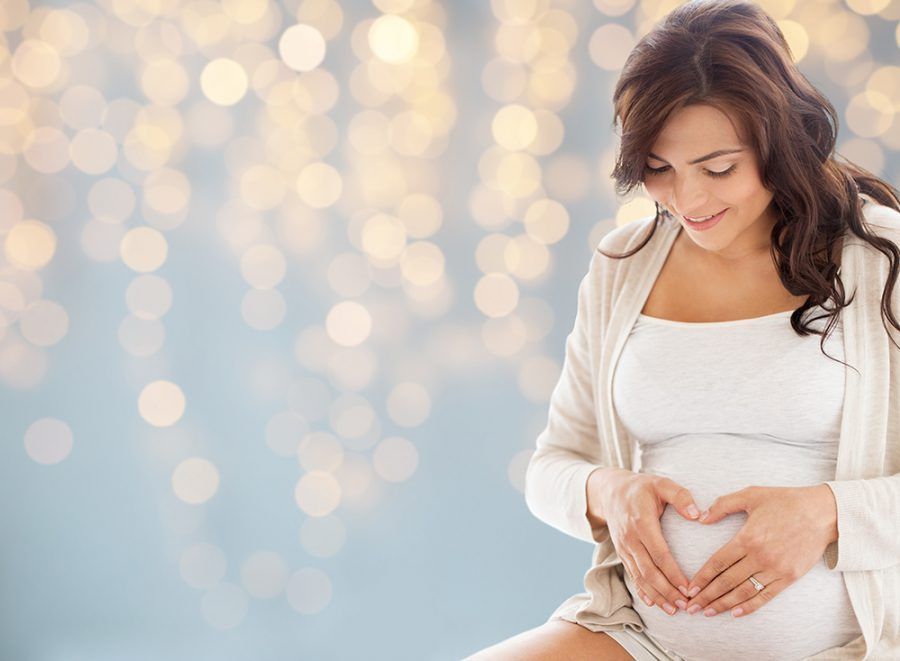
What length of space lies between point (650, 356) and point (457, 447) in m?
0.70

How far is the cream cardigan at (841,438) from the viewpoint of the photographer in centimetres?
97

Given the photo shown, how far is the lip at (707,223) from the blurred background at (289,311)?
1.97ft

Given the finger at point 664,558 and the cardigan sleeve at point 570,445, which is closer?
the finger at point 664,558

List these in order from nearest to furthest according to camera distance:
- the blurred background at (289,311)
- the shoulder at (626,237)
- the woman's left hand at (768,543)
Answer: the woman's left hand at (768,543), the shoulder at (626,237), the blurred background at (289,311)

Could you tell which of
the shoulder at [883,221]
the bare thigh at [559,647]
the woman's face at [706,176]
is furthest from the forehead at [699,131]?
the bare thigh at [559,647]

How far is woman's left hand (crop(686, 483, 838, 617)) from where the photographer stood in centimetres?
96

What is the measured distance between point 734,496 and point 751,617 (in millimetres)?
131

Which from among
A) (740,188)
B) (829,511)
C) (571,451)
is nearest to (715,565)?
(829,511)

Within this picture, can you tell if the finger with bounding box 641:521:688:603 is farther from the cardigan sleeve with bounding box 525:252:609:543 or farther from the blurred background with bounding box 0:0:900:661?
the blurred background with bounding box 0:0:900:661

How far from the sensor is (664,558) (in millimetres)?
1028

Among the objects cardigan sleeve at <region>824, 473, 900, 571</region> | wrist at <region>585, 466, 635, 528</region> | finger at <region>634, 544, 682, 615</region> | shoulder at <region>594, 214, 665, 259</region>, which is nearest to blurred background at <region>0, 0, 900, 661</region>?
shoulder at <region>594, 214, 665, 259</region>

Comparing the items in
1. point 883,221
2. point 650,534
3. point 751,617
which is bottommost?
point 751,617

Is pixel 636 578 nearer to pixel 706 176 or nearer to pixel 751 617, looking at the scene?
pixel 751 617

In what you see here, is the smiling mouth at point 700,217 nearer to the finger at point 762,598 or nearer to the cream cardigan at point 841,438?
the cream cardigan at point 841,438
